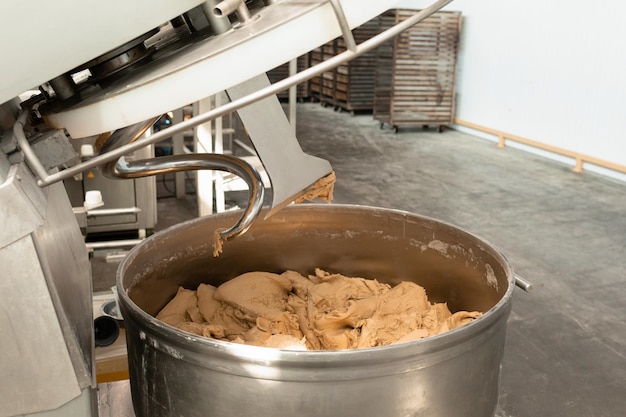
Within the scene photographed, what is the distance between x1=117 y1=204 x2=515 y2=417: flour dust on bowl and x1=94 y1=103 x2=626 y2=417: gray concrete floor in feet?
4.30

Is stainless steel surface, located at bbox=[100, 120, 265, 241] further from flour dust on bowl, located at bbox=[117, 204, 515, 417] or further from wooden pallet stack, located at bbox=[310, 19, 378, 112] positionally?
wooden pallet stack, located at bbox=[310, 19, 378, 112]

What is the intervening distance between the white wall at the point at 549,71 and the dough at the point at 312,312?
5241 mm

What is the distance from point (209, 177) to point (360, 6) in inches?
138

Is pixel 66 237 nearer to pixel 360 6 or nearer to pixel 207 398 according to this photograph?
pixel 207 398

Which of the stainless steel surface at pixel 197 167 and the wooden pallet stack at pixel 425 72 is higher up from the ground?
the stainless steel surface at pixel 197 167

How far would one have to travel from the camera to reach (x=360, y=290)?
1.72 m

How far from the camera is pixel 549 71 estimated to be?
679 cm

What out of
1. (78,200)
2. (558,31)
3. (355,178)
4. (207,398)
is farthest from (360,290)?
(558,31)

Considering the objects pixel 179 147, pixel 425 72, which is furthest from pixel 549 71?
pixel 179 147

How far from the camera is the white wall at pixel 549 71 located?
6.04m

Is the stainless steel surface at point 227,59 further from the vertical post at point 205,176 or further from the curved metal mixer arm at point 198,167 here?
the vertical post at point 205,176

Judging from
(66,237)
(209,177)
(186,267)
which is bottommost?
(209,177)

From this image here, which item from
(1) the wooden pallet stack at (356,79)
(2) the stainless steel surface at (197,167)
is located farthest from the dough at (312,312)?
(1) the wooden pallet stack at (356,79)

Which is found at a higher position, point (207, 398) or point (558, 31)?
point (207, 398)
